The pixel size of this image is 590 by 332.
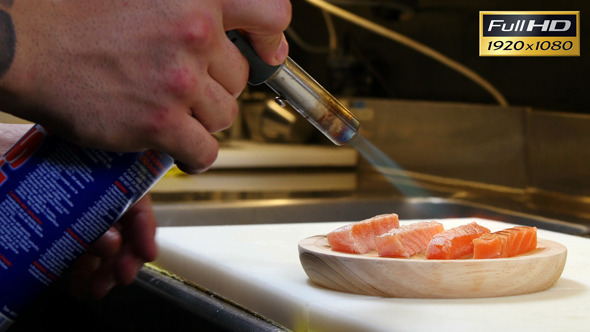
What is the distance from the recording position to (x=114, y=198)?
2.53ft

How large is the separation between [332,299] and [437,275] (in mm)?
102

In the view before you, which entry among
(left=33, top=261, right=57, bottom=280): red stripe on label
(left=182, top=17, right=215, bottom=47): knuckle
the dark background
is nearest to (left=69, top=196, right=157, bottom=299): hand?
(left=33, top=261, right=57, bottom=280): red stripe on label

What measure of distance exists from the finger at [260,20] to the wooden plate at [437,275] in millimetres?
214

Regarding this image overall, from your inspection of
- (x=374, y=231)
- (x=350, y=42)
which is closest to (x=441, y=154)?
(x=350, y=42)

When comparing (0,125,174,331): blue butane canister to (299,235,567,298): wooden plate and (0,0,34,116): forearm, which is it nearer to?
(0,0,34,116): forearm

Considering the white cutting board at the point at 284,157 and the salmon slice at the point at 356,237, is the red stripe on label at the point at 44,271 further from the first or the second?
the white cutting board at the point at 284,157

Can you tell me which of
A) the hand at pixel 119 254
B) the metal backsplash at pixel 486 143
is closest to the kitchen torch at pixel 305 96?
the hand at pixel 119 254

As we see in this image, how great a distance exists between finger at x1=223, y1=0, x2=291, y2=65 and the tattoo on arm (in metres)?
0.18

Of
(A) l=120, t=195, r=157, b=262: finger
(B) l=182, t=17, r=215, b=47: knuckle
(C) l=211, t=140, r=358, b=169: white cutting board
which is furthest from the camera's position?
(C) l=211, t=140, r=358, b=169: white cutting board

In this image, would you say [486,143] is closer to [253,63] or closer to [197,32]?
[253,63]

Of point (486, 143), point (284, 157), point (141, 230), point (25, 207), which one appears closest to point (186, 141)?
point (25, 207)

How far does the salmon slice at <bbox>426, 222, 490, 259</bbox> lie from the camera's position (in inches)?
32.6

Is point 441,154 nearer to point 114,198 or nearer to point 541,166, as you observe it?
point 541,166

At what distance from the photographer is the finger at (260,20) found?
745 millimetres
